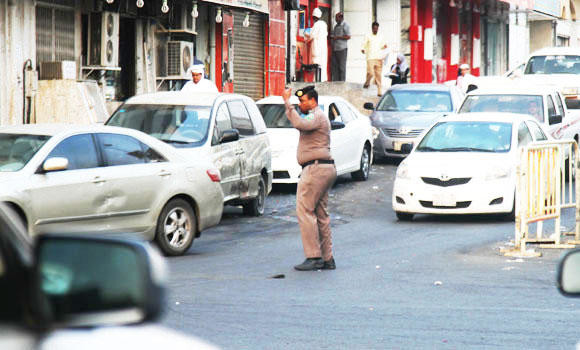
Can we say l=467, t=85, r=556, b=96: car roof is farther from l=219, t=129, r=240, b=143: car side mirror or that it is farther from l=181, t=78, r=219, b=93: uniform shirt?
l=219, t=129, r=240, b=143: car side mirror

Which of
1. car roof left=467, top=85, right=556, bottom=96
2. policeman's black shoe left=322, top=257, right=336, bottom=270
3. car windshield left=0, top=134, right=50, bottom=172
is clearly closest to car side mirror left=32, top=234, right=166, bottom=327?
car windshield left=0, top=134, right=50, bottom=172

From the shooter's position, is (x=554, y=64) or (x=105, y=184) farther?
(x=554, y=64)

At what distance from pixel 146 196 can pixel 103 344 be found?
9603 mm

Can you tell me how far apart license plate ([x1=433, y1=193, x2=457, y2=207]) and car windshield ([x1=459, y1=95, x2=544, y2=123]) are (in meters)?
5.65

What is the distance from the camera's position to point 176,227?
12.4 m

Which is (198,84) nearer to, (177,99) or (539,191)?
(177,99)

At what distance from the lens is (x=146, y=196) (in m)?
12.0

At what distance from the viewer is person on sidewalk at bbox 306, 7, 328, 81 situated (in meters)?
30.7

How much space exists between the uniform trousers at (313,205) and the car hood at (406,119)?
40.5ft

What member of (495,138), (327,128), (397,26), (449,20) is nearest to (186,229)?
(327,128)

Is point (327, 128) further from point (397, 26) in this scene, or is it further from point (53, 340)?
point (397, 26)

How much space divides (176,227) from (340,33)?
19.9 meters

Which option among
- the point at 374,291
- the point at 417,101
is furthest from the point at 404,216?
the point at 417,101

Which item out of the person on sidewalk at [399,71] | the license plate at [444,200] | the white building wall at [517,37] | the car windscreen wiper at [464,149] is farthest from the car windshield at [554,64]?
the white building wall at [517,37]
